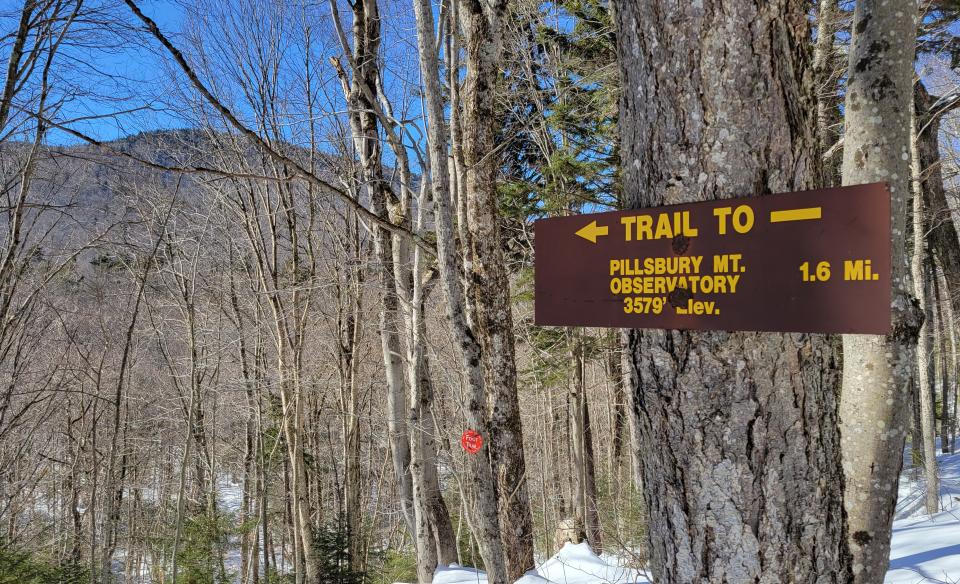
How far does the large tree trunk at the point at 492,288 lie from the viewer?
385 centimetres

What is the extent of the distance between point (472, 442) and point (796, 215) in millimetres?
1911

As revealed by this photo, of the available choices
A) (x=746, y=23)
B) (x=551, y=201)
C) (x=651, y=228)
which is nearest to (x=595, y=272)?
(x=651, y=228)

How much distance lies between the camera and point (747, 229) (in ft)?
3.83

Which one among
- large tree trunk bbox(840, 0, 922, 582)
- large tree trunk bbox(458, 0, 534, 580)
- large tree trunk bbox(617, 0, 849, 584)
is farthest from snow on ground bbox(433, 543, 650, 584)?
large tree trunk bbox(617, 0, 849, 584)

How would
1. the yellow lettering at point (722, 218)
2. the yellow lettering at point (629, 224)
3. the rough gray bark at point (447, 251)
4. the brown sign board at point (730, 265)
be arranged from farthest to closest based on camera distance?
the rough gray bark at point (447, 251) → the yellow lettering at point (629, 224) → the yellow lettering at point (722, 218) → the brown sign board at point (730, 265)

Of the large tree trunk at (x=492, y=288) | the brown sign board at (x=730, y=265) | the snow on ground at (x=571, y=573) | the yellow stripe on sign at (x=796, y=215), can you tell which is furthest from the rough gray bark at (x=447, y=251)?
the yellow stripe on sign at (x=796, y=215)

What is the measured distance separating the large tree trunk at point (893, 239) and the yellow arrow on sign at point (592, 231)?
1.30 m

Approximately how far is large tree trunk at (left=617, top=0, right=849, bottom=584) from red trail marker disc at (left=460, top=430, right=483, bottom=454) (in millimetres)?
1397

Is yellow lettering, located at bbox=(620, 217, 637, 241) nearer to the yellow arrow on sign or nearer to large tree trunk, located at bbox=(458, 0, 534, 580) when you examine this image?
the yellow arrow on sign

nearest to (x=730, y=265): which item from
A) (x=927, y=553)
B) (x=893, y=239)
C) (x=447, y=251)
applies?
(x=893, y=239)

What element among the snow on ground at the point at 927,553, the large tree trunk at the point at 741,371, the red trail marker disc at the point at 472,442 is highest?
the large tree trunk at the point at 741,371

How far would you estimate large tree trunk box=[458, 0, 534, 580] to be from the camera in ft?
12.6

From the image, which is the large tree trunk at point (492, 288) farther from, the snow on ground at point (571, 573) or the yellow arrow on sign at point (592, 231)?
the yellow arrow on sign at point (592, 231)

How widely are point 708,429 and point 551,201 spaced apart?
6.14 metres
